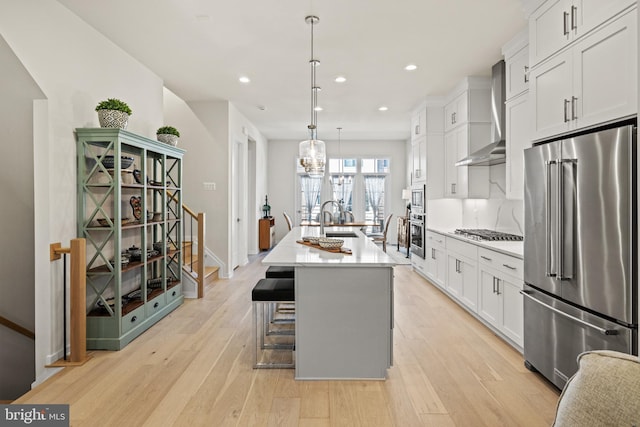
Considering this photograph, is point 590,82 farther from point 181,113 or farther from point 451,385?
point 181,113

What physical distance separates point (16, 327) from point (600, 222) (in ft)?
13.9

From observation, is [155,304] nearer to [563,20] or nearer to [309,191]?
[563,20]

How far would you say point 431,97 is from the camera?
218 inches

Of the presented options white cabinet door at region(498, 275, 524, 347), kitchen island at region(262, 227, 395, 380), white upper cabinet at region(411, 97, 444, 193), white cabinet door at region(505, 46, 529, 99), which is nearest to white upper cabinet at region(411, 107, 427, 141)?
white upper cabinet at region(411, 97, 444, 193)

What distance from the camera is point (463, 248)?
13.4 ft

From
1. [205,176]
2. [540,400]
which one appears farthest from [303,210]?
[540,400]

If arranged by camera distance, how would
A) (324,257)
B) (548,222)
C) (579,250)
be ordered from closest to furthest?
(579,250) < (548,222) < (324,257)

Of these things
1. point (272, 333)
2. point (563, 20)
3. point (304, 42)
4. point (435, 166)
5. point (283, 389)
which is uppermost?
point (304, 42)

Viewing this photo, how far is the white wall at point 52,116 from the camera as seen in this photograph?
2604 mm

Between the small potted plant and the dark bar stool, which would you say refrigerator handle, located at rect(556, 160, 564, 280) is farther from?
the small potted plant

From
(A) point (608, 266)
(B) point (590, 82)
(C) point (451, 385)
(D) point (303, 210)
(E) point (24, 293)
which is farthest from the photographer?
(D) point (303, 210)

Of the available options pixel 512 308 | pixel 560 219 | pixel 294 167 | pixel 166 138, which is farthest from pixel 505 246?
pixel 294 167

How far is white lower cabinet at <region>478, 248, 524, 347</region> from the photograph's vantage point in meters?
2.94

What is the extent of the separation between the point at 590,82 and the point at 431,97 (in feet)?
11.5
